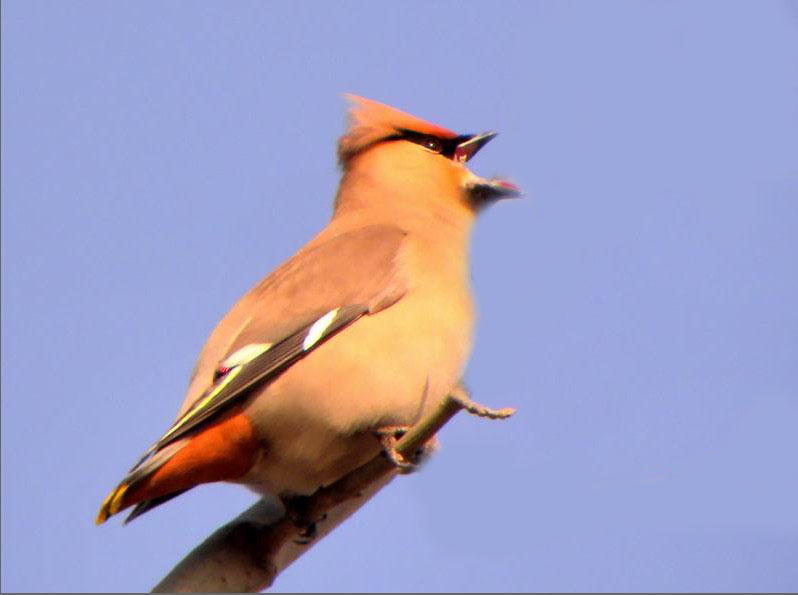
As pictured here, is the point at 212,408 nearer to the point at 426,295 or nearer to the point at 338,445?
the point at 338,445

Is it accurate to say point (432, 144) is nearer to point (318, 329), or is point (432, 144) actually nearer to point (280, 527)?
point (318, 329)

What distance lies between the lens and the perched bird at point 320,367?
161 inches

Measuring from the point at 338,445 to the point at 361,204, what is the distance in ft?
4.34

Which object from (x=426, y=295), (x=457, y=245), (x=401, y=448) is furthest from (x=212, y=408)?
(x=457, y=245)

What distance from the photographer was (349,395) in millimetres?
4309

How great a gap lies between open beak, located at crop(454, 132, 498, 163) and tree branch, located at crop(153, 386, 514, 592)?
170cm

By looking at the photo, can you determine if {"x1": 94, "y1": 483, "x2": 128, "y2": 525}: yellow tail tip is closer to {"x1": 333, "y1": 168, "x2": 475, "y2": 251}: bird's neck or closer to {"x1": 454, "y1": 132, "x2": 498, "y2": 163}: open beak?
{"x1": 333, "y1": 168, "x2": 475, "y2": 251}: bird's neck

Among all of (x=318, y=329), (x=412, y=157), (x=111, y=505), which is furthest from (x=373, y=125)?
(x=111, y=505)

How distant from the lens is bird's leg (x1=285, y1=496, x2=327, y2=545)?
14.1ft

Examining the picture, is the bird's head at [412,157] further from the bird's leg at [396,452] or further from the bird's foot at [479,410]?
the bird's foot at [479,410]

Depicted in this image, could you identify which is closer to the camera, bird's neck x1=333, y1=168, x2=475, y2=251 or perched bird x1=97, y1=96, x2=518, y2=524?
perched bird x1=97, y1=96, x2=518, y2=524

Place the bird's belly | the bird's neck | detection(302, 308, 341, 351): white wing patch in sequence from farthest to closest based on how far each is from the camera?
1. the bird's neck
2. detection(302, 308, 341, 351): white wing patch
3. the bird's belly

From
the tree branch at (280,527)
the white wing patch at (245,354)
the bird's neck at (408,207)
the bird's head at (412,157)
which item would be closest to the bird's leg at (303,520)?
the tree branch at (280,527)

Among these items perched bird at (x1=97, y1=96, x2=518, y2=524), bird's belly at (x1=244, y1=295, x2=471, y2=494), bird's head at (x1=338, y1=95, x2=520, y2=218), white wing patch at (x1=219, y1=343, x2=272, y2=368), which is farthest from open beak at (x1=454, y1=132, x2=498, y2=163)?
white wing patch at (x1=219, y1=343, x2=272, y2=368)
